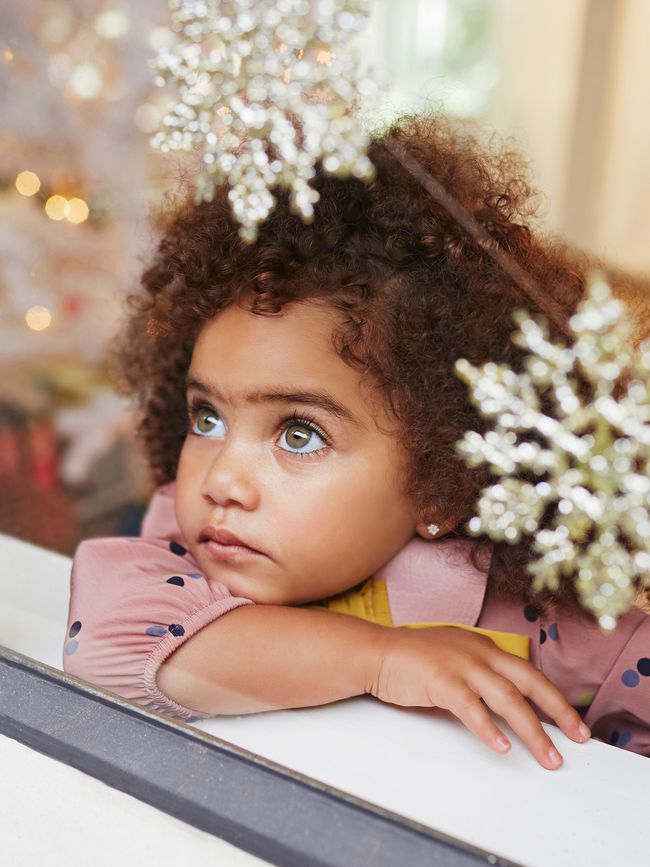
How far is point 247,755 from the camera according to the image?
573 millimetres

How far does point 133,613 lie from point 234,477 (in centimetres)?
13

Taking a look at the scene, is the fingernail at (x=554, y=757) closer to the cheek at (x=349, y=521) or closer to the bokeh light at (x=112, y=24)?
the cheek at (x=349, y=521)

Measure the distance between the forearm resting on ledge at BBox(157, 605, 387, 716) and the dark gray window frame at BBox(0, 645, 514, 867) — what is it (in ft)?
0.19

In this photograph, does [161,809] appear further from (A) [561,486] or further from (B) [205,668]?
(A) [561,486]

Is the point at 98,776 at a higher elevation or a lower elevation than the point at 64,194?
lower

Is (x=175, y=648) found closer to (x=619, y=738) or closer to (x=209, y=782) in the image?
(x=209, y=782)

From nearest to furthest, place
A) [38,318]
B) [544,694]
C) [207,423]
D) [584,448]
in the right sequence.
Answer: [584,448] → [544,694] → [207,423] → [38,318]

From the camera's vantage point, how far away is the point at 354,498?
0.72 metres

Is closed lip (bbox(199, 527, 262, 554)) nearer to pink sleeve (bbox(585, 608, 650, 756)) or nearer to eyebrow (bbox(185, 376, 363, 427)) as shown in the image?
eyebrow (bbox(185, 376, 363, 427))

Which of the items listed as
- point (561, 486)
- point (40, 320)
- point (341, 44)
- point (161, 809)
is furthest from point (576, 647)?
point (40, 320)

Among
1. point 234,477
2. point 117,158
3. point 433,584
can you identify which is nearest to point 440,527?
point 433,584

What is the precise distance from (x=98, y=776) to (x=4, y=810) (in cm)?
10

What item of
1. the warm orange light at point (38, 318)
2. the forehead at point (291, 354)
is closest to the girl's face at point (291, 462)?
the forehead at point (291, 354)

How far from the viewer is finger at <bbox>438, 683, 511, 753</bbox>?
613mm
